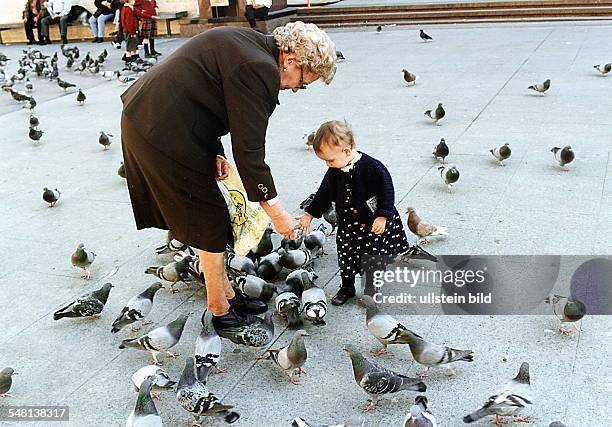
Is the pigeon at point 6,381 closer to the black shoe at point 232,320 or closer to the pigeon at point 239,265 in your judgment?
the black shoe at point 232,320

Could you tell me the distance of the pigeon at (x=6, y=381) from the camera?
352cm

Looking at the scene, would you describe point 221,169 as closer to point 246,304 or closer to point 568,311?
point 246,304

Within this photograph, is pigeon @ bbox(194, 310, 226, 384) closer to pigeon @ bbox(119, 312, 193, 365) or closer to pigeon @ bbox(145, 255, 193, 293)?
pigeon @ bbox(119, 312, 193, 365)

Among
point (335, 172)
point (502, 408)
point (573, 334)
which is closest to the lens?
point (502, 408)

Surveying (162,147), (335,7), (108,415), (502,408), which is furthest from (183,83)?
(335,7)

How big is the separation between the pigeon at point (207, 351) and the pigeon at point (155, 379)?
17cm

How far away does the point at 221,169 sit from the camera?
3.61 meters

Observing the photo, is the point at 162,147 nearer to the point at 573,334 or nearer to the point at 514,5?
the point at 573,334

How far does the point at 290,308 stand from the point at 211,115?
1.37 meters

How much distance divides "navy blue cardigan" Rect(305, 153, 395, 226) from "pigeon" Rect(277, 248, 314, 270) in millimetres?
565

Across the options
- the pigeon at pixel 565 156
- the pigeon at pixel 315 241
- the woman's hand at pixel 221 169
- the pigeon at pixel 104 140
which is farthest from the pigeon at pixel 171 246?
the pigeon at pixel 565 156

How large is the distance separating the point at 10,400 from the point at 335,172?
2.32m

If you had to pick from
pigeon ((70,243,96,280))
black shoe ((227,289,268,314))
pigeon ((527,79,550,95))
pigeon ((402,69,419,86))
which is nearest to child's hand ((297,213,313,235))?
black shoe ((227,289,268,314))

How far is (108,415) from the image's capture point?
339 centimetres
